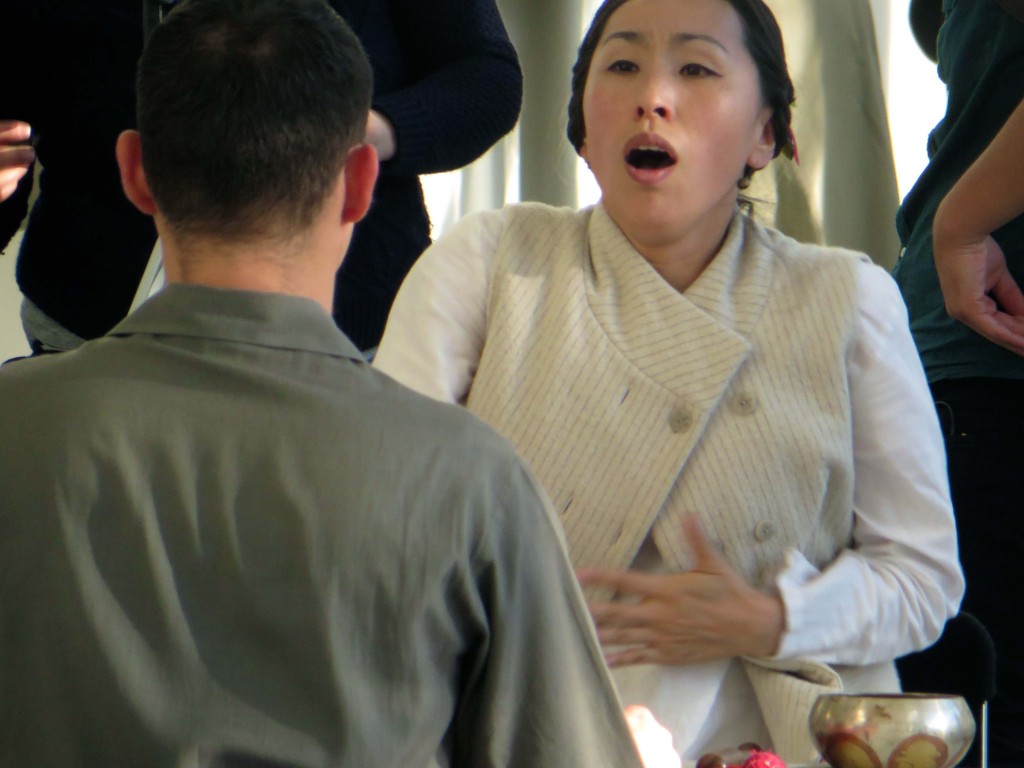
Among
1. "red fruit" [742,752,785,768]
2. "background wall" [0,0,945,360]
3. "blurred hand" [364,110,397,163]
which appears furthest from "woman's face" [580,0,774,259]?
"background wall" [0,0,945,360]

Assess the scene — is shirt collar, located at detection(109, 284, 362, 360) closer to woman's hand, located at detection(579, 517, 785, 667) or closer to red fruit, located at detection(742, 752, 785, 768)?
red fruit, located at detection(742, 752, 785, 768)

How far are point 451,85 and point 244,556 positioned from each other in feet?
3.10

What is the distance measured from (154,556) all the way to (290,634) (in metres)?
0.09

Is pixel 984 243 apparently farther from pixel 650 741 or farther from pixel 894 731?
pixel 650 741

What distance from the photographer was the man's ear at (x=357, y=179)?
1.00 m

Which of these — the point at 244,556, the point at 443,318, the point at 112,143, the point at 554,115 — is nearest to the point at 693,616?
the point at 443,318

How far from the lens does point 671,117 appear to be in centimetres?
154

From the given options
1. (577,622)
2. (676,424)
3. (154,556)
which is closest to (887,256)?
(676,424)

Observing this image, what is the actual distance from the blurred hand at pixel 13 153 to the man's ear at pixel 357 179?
0.63 meters

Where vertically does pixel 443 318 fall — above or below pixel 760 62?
below

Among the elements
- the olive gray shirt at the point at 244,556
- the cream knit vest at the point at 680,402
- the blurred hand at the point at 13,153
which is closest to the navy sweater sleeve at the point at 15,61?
the blurred hand at the point at 13,153

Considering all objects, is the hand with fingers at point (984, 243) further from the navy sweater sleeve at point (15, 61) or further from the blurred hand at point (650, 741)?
the navy sweater sleeve at point (15, 61)

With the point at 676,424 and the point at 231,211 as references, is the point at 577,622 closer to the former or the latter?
the point at 231,211

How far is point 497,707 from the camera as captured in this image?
87cm
